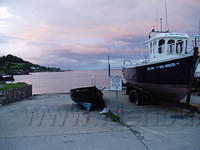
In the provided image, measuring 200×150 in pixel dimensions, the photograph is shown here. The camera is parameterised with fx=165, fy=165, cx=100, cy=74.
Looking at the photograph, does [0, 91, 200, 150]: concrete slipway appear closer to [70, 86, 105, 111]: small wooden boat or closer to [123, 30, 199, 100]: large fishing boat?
[123, 30, 199, 100]: large fishing boat

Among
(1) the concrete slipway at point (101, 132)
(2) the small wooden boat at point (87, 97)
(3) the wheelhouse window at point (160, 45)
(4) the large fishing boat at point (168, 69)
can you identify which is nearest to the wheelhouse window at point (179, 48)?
(4) the large fishing boat at point (168, 69)

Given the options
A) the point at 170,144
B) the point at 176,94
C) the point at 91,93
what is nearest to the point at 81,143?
the point at 170,144

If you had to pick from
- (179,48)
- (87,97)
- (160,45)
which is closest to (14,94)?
(87,97)

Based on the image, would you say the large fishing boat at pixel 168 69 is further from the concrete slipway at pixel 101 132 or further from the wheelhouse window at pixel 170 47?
the concrete slipway at pixel 101 132

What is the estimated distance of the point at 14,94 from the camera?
10938 millimetres

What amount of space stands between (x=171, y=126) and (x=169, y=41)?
5752mm

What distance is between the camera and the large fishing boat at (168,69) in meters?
6.86

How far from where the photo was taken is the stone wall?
31.9 feet

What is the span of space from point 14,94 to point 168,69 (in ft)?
31.4

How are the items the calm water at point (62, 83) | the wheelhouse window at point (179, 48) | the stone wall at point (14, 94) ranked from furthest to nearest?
the calm water at point (62, 83), the stone wall at point (14, 94), the wheelhouse window at point (179, 48)

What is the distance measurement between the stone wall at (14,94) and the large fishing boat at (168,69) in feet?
26.6

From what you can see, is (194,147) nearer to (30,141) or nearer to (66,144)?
(66,144)

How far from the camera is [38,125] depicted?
5578 mm

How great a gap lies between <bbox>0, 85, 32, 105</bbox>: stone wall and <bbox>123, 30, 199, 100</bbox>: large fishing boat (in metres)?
8.11
